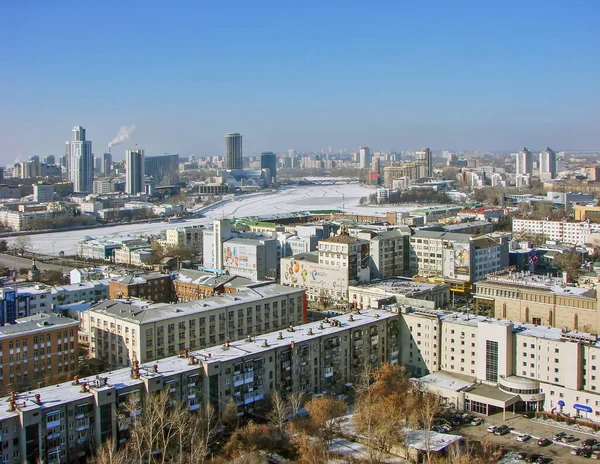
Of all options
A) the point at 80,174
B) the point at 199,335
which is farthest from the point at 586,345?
the point at 80,174

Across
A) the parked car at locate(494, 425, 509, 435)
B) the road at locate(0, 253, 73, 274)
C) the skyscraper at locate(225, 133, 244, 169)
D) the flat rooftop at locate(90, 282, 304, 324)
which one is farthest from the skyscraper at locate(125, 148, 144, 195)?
the parked car at locate(494, 425, 509, 435)

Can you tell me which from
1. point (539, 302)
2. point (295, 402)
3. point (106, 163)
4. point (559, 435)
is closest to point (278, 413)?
point (295, 402)

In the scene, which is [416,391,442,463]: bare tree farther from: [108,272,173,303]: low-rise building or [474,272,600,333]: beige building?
[108,272,173,303]: low-rise building

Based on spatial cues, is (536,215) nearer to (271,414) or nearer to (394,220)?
(394,220)

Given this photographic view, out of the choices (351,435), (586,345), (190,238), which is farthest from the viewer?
(190,238)

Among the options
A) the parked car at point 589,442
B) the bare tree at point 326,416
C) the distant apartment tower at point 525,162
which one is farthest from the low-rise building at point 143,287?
the distant apartment tower at point 525,162

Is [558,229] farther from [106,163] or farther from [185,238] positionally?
[106,163]
